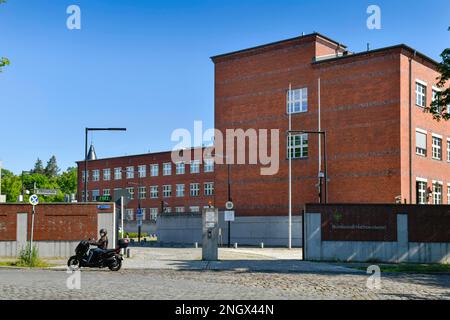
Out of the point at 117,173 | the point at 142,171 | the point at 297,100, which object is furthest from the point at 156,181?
the point at 297,100

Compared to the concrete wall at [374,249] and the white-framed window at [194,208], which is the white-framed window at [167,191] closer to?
the white-framed window at [194,208]

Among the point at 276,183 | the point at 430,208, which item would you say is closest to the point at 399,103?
the point at 276,183

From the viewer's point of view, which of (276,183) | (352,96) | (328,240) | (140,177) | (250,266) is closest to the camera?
(250,266)

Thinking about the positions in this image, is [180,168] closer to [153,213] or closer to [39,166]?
[153,213]

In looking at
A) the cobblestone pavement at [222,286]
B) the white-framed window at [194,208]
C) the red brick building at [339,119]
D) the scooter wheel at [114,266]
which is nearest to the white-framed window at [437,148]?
the red brick building at [339,119]

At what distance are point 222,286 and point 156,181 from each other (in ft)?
244

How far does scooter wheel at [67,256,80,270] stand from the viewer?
21.1 metres

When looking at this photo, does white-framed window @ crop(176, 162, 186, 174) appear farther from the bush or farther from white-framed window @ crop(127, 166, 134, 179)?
the bush

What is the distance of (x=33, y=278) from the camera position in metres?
17.4

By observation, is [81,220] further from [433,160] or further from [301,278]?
[433,160]

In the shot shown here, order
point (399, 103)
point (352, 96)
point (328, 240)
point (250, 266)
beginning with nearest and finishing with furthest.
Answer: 1. point (250, 266)
2. point (328, 240)
3. point (399, 103)
4. point (352, 96)

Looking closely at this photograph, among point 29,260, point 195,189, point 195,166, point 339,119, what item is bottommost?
point 29,260

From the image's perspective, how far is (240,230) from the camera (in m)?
49.1

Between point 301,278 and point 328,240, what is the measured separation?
839 cm
